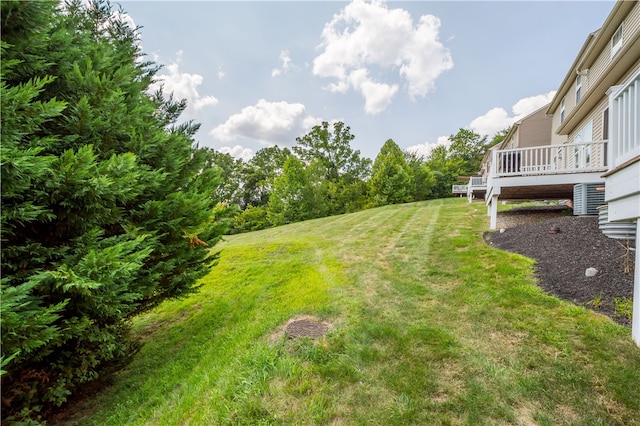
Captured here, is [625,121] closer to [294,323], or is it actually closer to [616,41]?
[294,323]

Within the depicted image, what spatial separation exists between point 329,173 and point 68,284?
32230mm

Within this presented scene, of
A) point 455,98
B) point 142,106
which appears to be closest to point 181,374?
point 142,106

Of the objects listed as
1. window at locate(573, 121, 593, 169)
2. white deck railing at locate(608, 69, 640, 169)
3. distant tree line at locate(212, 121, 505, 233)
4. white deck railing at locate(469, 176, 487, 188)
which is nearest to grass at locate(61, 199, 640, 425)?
white deck railing at locate(608, 69, 640, 169)

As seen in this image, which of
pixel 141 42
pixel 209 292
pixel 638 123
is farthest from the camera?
pixel 209 292

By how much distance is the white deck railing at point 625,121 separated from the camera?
7.91 feet

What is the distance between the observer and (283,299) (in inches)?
182

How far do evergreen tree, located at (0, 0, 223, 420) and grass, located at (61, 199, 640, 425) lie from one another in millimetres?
860

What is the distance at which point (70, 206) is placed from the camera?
92.6 inches

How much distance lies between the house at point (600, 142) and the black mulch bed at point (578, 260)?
0.98 m

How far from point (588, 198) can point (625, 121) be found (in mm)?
5536

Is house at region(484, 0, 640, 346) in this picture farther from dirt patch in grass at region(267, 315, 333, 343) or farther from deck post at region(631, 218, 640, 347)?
dirt patch in grass at region(267, 315, 333, 343)

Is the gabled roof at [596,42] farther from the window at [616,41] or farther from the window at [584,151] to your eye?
the window at [584,151]

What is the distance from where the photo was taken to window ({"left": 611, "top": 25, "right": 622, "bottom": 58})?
25.0 ft

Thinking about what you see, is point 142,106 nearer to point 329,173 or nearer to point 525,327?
point 525,327
